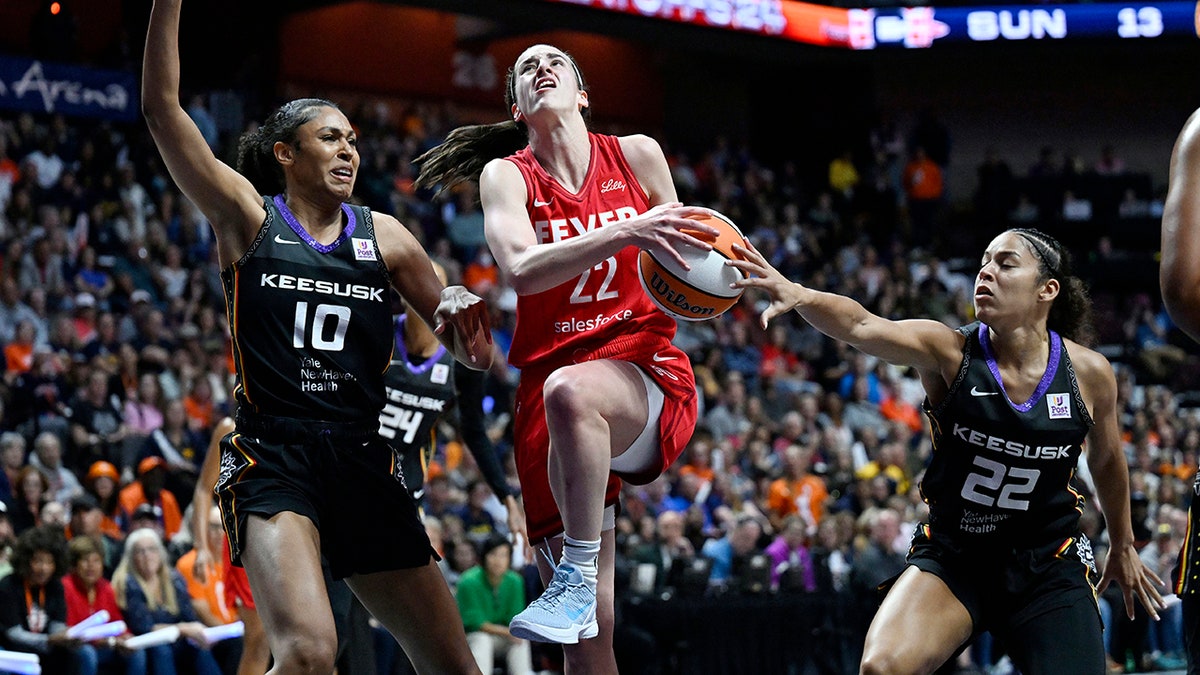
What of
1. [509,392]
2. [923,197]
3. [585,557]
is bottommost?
[585,557]

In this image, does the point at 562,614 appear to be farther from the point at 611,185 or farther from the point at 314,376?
the point at 611,185

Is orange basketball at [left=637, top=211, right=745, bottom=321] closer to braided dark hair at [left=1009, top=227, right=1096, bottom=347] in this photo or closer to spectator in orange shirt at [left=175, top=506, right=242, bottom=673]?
braided dark hair at [left=1009, top=227, right=1096, bottom=347]

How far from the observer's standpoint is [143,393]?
1069 cm

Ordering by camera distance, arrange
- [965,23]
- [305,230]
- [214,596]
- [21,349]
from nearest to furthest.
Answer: [305,230] → [214,596] → [21,349] → [965,23]

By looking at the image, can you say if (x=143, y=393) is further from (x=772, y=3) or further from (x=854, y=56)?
(x=854, y=56)

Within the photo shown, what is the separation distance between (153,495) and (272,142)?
5.85 metres

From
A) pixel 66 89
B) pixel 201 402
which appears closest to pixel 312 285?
pixel 201 402

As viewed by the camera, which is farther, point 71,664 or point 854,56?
point 854,56

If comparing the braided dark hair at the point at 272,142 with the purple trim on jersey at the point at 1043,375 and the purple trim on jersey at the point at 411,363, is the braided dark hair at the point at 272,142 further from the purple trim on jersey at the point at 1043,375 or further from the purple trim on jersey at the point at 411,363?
the purple trim on jersey at the point at 1043,375

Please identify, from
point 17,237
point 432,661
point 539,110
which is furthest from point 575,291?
point 17,237

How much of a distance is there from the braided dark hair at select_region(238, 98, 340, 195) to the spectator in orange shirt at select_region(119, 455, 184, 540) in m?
5.45

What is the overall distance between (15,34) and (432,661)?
596 inches

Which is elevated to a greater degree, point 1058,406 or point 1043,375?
point 1043,375

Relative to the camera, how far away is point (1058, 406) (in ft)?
15.7
